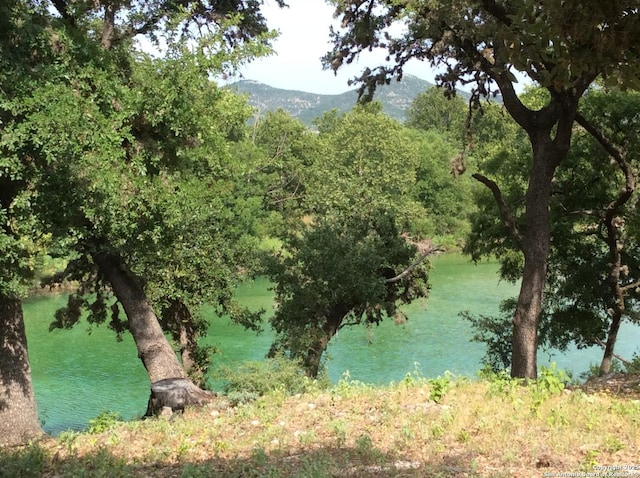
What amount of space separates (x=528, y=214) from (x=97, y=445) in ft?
23.7

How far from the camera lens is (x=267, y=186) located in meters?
47.8

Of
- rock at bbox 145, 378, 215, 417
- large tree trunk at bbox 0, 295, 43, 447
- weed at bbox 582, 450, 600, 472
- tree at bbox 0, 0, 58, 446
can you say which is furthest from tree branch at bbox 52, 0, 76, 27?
weed at bbox 582, 450, 600, 472

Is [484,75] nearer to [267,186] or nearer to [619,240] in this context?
[619,240]

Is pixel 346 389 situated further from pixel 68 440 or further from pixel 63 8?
pixel 63 8

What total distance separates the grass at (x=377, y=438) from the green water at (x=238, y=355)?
9.46 m

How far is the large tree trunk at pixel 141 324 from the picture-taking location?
31.1 ft

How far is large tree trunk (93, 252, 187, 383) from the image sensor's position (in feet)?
31.1

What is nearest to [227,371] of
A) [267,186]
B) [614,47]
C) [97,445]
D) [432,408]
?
[97,445]

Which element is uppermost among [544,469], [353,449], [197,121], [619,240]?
[197,121]

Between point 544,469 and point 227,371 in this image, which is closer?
point 544,469

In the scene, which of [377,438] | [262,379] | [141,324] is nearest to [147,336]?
[141,324]

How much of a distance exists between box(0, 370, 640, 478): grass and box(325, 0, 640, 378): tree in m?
2.74

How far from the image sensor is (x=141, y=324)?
962 cm

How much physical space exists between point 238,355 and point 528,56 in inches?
835
